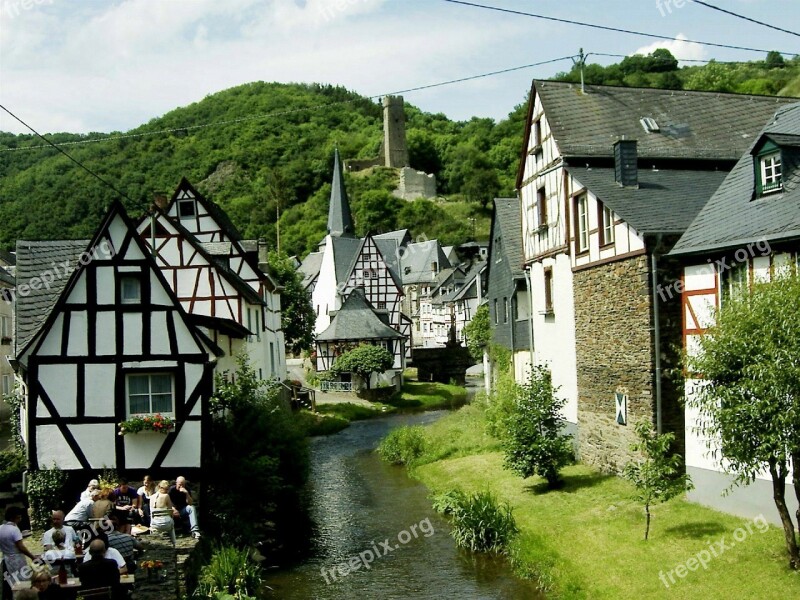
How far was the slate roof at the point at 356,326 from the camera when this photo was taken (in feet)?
180

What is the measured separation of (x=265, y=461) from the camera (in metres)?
18.2

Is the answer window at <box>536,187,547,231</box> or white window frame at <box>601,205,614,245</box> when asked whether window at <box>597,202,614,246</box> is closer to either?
white window frame at <box>601,205,614,245</box>

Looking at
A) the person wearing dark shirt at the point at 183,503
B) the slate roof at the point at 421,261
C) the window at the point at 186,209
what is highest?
the slate roof at the point at 421,261

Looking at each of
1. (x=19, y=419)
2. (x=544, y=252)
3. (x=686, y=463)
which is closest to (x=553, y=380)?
(x=544, y=252)

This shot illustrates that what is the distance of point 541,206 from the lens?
25219mm

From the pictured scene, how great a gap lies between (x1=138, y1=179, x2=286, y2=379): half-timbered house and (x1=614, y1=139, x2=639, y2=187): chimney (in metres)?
11.4

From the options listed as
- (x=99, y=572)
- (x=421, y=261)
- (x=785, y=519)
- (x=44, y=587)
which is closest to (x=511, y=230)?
(x=785, y=519)

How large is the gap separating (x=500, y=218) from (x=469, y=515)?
15935 mm

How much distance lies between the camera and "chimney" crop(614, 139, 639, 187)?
2106 centimetres

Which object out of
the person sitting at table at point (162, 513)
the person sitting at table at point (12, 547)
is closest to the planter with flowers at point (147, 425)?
the person sitting at table at point (162, 513)

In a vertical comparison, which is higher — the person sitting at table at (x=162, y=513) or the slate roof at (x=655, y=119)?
the slate roof at (x=655, y=119)

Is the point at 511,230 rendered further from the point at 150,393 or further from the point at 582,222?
the point at 150,393

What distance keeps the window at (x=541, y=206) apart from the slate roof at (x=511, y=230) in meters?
3.47

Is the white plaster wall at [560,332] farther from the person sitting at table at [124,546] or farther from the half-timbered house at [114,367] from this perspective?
the person sitting at table at [124,546]
